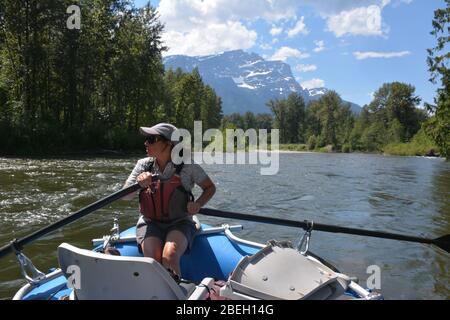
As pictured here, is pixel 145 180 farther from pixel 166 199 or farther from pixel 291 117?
pixel 291 117

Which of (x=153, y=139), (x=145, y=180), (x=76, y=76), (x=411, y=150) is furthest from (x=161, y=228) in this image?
(x=411, y=150)

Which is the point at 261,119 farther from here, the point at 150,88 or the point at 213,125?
the point at 150,88

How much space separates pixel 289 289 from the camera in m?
2.56

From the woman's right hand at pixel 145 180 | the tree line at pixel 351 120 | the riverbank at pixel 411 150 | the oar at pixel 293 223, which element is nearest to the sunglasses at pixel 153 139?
the woman's right hand at pixel 145 180

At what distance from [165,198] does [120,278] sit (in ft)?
4.49

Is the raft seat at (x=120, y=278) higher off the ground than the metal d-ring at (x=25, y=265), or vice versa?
the raft seat at (x=120, y=278)

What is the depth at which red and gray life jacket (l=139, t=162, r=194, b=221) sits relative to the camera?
3.56m

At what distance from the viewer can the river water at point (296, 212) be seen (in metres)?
5.88

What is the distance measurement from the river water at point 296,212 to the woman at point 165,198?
210 centimetres

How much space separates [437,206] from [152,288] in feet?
34.1

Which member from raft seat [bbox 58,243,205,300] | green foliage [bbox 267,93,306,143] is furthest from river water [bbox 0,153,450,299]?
green foliage [bbox 267,93,306,143]

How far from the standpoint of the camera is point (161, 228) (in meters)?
3.61

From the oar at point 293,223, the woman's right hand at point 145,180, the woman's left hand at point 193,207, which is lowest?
the oar at point 293,223

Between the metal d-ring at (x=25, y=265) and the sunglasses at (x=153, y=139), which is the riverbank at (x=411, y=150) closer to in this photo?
the sunglasses at (x=153, y=139)
